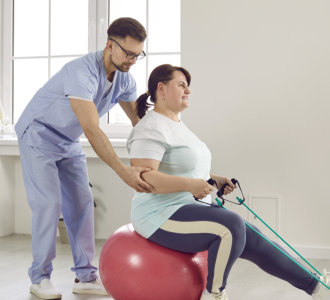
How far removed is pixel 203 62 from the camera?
3.21 m

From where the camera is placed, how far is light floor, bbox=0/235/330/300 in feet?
7.76

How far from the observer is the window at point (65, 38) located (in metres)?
3.66

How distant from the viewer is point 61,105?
223 centimetres

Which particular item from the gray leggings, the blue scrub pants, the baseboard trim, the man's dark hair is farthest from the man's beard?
the baseboard trim

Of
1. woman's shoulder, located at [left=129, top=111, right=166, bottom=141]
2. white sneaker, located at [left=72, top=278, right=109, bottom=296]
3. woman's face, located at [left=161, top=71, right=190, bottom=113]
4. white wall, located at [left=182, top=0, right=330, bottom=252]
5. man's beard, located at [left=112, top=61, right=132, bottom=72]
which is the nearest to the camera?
woman's shoulder, located at [left=129, top=111, right=166, bottom=141]

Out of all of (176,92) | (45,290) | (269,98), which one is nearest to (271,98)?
(269,98)

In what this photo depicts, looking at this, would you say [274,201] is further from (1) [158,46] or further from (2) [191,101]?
(1) [158,46]

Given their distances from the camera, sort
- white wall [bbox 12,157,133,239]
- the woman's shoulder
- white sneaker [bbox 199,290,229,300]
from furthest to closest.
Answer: white wall [bbox 12,157,133,239] < the woman's shoulder < white sneaker [bbox 199,290,229,300]

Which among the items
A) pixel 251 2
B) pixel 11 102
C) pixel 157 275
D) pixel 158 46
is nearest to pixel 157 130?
pixel 157 275

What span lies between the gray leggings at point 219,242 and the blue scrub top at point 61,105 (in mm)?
648

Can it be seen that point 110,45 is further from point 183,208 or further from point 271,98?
point 271,98

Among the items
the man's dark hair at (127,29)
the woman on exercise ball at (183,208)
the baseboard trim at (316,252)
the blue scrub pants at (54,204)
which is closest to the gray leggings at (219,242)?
the woman on exercise ball at (183,208)

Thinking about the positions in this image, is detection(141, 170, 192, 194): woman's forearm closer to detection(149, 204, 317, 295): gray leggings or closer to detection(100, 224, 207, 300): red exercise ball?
detection(149, 204, 317, 295): gray leggings

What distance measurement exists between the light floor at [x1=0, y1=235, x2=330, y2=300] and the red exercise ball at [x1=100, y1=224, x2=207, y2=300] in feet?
1.45
